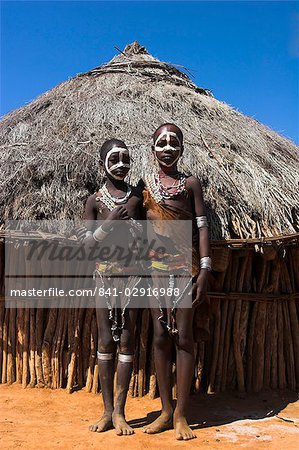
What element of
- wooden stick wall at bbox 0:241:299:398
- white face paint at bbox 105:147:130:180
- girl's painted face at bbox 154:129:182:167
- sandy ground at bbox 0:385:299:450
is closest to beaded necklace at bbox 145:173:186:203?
girl's painted face at bbox 154:129:182:167

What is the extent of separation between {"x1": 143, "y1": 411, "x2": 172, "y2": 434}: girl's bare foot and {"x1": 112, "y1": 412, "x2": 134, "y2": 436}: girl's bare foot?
14 cm

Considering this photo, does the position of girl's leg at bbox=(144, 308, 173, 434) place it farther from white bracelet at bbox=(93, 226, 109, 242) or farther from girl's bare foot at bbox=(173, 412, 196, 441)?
white bracelet at bbox=(93, 226, 109, 242)

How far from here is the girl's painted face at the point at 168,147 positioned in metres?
4.06

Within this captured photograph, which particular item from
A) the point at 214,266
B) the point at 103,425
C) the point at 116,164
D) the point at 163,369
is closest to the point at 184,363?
the point at 163,369

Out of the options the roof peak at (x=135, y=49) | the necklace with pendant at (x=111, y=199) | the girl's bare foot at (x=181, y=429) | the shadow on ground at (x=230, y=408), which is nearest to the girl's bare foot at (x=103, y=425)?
the shadow on ground at (x=230, y=408)

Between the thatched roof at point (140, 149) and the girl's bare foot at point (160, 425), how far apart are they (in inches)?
66.6

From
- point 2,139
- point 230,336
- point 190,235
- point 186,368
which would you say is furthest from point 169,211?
point 2,139

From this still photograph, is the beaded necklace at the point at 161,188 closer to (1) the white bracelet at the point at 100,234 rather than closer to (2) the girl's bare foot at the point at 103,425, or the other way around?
(1) the white bracelet at the point at 100,234

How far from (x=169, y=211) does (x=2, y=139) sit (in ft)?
9.67

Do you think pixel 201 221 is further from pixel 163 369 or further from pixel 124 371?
pixel 124 371

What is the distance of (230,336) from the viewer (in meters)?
5.02

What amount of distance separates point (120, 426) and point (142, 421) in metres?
0.47

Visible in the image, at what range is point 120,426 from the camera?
12.3 feet

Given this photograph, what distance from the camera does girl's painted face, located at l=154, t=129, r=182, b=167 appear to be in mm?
4059
